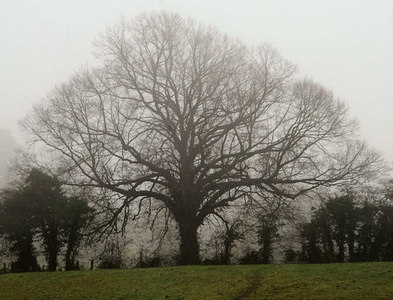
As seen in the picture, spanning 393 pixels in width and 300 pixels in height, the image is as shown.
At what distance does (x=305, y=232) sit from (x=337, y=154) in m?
6.17

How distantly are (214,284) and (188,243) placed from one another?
10.7 metres

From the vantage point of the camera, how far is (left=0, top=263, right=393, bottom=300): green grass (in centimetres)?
1197

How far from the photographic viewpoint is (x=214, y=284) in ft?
46.0

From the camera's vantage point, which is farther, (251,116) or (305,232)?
(305,232)

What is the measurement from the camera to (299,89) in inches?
985

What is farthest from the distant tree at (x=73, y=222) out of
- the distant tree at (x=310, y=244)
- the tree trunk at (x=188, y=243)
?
the distant tree at (x=310, y=244)

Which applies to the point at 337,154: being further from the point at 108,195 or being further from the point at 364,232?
the point at 108,195

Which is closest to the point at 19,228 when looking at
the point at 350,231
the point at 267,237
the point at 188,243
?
the point at 188,243

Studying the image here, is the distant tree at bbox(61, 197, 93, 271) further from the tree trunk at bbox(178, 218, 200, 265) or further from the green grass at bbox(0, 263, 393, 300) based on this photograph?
the green grass at bbox(0, 263, 393, 300)

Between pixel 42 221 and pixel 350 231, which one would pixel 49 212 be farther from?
pixel 350 231

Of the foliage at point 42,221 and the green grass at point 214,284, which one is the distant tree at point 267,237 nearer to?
the green grass at point 214,284

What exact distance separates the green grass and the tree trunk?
6.53 meters

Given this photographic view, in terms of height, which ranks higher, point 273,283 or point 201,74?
point 201,74

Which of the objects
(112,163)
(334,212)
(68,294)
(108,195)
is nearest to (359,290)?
(68,294)
